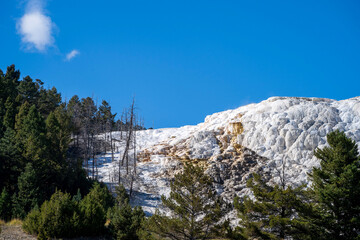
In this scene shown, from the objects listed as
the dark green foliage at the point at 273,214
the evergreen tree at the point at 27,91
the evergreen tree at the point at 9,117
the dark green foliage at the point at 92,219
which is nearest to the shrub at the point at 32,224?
the dark green foliage at the point at 92,219

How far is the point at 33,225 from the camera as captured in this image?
67.4ft

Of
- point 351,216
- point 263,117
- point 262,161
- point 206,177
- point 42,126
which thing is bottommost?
point 351,216

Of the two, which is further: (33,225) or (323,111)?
(323,111)

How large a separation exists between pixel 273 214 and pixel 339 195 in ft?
14.2

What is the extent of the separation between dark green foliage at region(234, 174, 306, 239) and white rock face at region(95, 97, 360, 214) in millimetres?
19392

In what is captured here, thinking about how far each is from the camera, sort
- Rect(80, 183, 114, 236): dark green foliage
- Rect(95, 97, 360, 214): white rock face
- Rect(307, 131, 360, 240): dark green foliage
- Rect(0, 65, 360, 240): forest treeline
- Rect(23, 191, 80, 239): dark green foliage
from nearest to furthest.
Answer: Rect(307, 131, 360, 240): dark green foliage, Rect(0, 65, 360, 240): forest treeline, Rect(23, 191, 80, 239): dark green foliage, Rect(80, 183, 114, 236): dark green foliage, Rect(95, 97, 360, 214): white rock face

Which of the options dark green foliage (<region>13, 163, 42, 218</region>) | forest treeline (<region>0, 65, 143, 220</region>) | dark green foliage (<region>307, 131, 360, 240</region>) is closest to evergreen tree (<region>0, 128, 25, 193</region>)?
forest treeline (<region>0, 65, 143, 220</region>)

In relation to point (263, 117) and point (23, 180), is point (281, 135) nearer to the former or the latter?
point (263, 117)

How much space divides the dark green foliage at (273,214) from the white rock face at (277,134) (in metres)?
19.4

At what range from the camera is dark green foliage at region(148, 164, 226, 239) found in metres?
18.8

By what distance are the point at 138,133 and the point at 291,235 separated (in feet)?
160

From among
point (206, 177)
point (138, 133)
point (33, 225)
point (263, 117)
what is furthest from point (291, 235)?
point (138, 133)

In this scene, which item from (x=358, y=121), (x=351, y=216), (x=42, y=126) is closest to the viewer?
(x=351, y=216)

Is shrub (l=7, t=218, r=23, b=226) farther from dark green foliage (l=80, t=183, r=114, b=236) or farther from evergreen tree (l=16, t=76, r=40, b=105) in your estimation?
evergreen tree (l=16, t=76, r=40, b=105)
